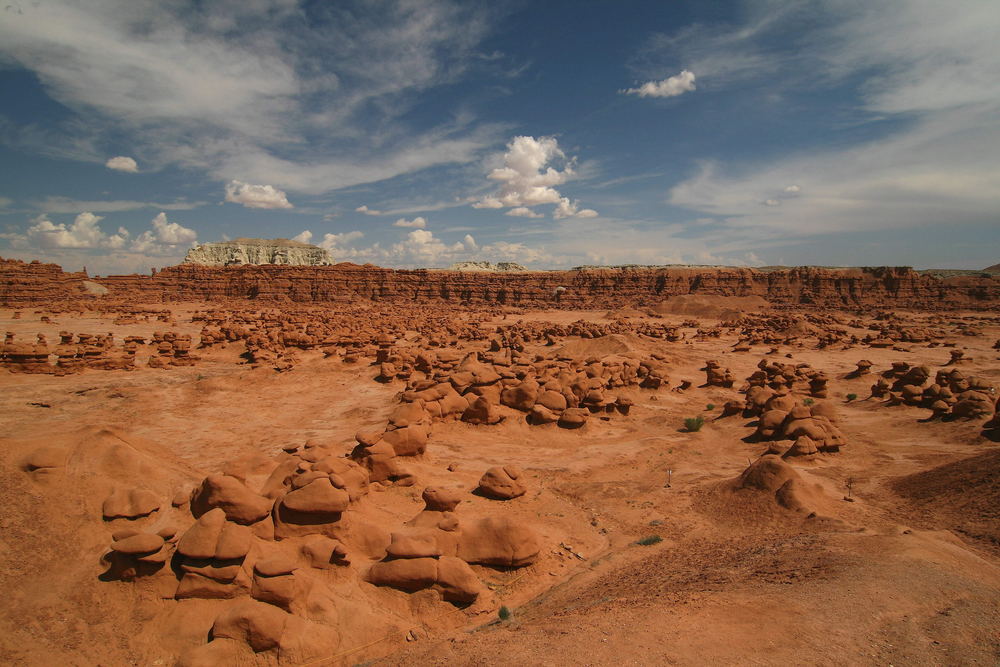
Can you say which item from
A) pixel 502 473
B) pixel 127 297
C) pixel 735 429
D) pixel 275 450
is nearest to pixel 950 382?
pixel 735 429

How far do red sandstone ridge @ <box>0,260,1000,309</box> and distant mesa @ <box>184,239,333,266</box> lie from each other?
89.4 ft

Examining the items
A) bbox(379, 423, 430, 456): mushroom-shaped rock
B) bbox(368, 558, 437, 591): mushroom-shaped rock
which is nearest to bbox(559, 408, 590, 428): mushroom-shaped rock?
bbox(379, 423, 430, 456): mushroom-shaped rock

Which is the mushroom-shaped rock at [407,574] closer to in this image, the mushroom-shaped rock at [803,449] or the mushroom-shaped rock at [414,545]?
the mushroom-shaped rock at [414,545]

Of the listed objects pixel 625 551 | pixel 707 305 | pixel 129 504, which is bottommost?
pixel 625 551

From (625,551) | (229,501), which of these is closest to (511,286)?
(625,551)

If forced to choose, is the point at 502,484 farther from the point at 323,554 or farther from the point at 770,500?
the point at 770,500

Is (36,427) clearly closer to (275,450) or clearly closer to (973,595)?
(275,450)

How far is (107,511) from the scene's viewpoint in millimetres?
5660

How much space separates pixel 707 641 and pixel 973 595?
9.08 ft

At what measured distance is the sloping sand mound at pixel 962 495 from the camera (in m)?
6.61

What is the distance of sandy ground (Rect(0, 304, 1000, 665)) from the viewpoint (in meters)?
4.02

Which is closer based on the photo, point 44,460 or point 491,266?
point 44,460

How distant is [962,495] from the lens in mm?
7430

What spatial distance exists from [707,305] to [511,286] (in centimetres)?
2663
